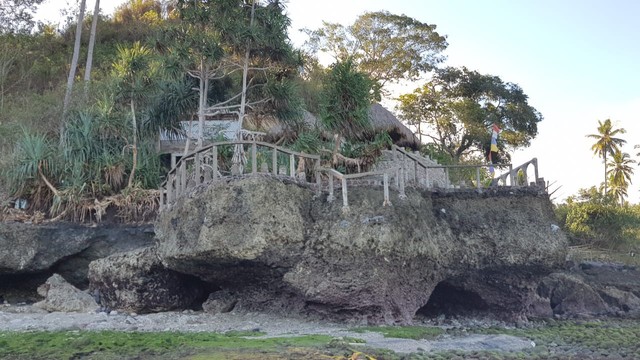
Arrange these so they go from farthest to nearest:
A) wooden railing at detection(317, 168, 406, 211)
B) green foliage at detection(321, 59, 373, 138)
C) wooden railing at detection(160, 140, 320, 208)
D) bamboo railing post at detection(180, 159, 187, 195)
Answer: green foliage at detection(321, 59, 373, 138) → bamboo railing post at detection(180, 159, 187, 195) → wooden railing at detection(317, 168, 406, 211) → wooden railing at detection(160, 140, 320, 208)

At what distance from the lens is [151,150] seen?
24.8 m

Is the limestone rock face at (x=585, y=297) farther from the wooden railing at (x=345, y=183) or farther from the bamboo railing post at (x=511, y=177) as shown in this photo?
the wooden railing at (x=345, y=183)

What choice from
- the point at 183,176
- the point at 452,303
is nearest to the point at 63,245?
the point at 183,176

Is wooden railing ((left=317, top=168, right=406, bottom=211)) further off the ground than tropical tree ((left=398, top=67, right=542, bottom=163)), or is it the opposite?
tropical tree ((left=398, top=67, right=542, bottom=163))

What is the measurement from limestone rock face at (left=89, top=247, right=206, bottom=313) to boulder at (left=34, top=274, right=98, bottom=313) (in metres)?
0.44

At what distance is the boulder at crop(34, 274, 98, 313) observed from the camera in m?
19.2

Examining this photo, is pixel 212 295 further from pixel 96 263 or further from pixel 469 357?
pixel 469 357

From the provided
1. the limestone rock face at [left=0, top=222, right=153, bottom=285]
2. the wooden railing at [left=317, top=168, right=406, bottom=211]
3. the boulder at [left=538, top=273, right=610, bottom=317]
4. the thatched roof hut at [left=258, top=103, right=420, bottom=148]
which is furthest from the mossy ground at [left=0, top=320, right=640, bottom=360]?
the thatched roof hut at [left=258, top=103, right=420, bottom=148]

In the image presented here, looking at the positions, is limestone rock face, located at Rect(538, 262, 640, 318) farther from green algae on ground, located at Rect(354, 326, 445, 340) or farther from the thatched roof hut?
the thatched roof hut

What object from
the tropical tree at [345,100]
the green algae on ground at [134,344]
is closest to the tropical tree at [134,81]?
the tropical tree at [345,100]

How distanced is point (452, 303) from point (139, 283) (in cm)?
924

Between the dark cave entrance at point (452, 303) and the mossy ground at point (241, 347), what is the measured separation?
3.64m

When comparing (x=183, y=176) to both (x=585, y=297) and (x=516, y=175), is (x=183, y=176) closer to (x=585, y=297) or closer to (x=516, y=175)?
(x=516, y=175)

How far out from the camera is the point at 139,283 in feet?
62.5
